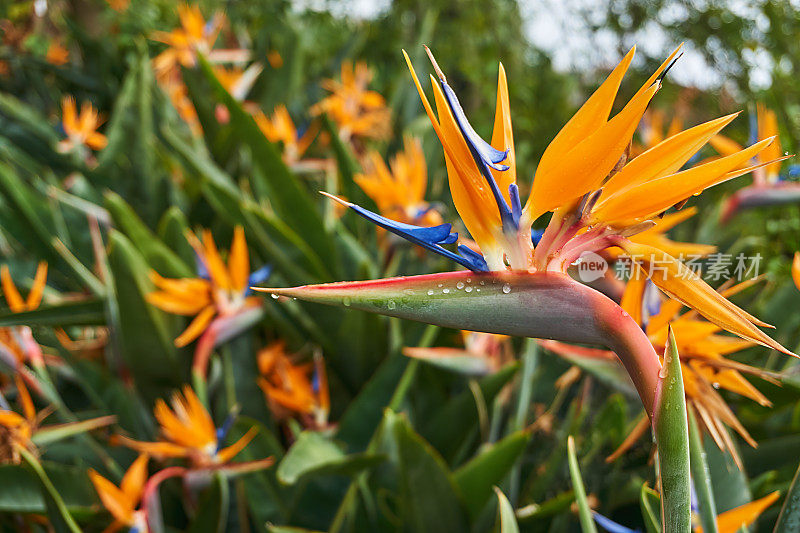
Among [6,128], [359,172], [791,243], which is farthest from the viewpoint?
[6,128]

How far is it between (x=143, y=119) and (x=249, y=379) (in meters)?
0.51

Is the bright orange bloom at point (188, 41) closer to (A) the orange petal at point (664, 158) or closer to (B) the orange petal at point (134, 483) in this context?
(B) the orange petal at point (134, 483)

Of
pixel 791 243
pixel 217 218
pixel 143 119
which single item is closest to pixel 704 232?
pixel 791 243

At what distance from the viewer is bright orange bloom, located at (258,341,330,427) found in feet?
2.25

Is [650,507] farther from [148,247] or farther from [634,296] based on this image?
[148,247]

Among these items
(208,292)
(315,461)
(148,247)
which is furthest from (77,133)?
(315,461)

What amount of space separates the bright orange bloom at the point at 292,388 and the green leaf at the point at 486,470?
0.61 feet

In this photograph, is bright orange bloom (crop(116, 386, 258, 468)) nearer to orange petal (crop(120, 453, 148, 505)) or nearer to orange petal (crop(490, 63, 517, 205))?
orange petal (crop(120, 453, 148, 505))

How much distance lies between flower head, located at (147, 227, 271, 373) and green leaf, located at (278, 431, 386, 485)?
0.51ft

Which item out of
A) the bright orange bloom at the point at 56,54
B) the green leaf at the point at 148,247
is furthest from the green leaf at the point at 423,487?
the bright orange bloom at the point at 56,54

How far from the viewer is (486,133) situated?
1.32 m

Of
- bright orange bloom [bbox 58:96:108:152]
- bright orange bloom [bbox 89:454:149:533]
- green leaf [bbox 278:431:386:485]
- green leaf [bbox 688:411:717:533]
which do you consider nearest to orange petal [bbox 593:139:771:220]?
green leaf [bbox 688:411:717:533]

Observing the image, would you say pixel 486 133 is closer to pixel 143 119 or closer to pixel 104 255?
pixel 143 119

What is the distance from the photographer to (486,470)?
1.78ft
